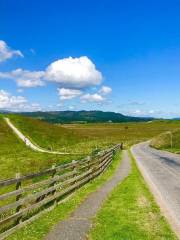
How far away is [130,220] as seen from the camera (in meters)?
13.8

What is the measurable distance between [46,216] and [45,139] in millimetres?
87442

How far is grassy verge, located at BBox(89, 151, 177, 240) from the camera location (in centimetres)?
1173

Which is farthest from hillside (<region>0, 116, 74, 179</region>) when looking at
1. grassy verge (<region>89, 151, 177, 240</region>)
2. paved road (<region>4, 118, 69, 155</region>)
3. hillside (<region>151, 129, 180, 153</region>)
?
hillside (<region>151, 129, 180, 153</region>)

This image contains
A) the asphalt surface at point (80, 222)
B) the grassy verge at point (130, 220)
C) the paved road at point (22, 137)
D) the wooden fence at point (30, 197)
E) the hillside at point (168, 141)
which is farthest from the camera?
the hillside at point (168, 141)

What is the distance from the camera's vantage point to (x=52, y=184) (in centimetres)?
1598

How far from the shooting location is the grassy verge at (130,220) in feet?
38.5

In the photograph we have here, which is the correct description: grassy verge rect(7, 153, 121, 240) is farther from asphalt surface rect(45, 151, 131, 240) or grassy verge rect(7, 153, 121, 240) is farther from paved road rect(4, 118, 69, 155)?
paved road rect(4, 118, 69, 155)

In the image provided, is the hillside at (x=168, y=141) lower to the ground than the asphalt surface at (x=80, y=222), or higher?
lower

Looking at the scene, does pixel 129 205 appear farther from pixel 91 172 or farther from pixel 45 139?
pixel 45 139

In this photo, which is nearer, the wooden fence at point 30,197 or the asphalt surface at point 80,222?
the wooden fence at point 30,197

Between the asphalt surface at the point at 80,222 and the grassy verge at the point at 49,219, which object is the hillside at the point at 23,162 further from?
the asphalt surface at the point at 80,222

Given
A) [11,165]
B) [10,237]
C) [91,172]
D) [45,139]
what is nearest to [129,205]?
[10,237]

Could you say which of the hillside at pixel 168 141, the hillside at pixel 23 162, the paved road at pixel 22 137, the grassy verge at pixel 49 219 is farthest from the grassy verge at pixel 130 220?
the hillside at pixel 168 141

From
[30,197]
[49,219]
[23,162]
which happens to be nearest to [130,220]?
[49,219]
